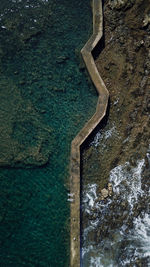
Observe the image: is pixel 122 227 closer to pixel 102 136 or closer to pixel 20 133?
pixel 102 136

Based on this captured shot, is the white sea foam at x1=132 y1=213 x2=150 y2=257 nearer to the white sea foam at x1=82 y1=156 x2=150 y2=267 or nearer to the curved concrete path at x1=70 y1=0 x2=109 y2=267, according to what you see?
the white sea foam at x1=82 y1=156 x2=150 y2=267

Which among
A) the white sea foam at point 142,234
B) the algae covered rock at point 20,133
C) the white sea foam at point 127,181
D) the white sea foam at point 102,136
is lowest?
the white sea foam at point 142,234

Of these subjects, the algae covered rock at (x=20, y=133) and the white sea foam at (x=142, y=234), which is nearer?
the algae covered rock at (x=20, y=133)

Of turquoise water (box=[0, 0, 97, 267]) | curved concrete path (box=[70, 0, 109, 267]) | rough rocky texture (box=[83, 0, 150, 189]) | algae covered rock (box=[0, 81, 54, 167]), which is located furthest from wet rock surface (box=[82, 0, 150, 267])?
algae covered rock (box=[0, 81, 54, 167])

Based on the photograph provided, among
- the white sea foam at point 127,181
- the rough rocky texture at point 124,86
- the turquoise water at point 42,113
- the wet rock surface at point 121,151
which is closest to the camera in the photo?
the turquoise water at point 42,113

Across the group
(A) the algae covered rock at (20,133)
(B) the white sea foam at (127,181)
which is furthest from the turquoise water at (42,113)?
(B) the white sea foam at (127,181)

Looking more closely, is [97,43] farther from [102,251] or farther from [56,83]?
[102,251]

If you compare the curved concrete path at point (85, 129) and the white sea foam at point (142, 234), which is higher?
the curved concrete path at point (85, 129)

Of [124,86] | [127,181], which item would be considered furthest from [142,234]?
[124,86]

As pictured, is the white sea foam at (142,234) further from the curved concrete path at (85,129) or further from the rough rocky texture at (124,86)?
the curved concrete path at (85,129)
